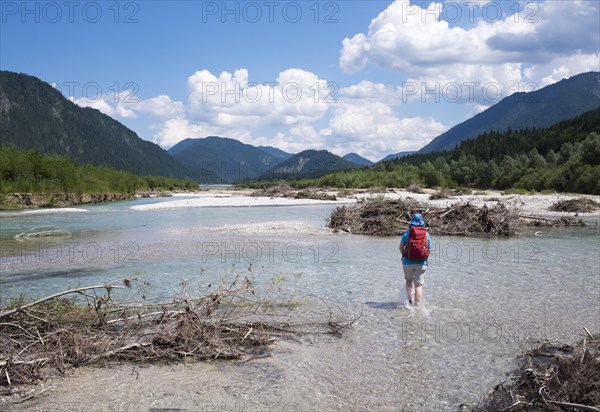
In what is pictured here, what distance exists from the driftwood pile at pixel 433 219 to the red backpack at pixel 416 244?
1475 cm

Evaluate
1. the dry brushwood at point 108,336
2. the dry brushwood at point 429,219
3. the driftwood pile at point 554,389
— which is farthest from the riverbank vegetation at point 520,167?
the dry brushwood at point 108,336

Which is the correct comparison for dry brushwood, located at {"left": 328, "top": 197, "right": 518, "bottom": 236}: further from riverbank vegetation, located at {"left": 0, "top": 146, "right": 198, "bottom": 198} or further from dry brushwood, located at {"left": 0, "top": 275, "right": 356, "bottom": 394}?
riverbank vegetation, located at {"left": 0, "top": 146, "right": 198, "bottom": 198}

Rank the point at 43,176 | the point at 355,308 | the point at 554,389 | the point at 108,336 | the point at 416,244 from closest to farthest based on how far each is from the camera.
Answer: the point at 554,389 < the point at 108,336 < the point at 355,308 < the point at 416,244 < the point at 43,176

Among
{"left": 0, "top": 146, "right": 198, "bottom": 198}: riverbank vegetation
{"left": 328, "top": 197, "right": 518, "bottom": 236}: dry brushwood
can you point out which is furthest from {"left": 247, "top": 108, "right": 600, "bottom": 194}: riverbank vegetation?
{"left": 0, "top": 146, "right": 198, "bottom": 198}: riverbank vegetation

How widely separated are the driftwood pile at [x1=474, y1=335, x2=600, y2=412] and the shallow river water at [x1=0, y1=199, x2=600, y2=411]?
38 cm

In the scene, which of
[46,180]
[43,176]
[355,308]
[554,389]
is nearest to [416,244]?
[355,308]

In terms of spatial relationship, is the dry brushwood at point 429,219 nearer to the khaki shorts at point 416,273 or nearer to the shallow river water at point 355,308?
the shallow river water at point 355,308

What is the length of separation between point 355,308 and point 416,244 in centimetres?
202

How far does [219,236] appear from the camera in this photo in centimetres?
2497

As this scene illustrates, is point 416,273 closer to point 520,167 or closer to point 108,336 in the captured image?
point 108,336

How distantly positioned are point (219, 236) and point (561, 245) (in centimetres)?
1608

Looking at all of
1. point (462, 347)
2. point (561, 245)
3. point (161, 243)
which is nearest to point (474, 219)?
point (561, 245)

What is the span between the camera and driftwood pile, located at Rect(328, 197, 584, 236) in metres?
25.5

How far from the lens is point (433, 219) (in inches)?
1043
